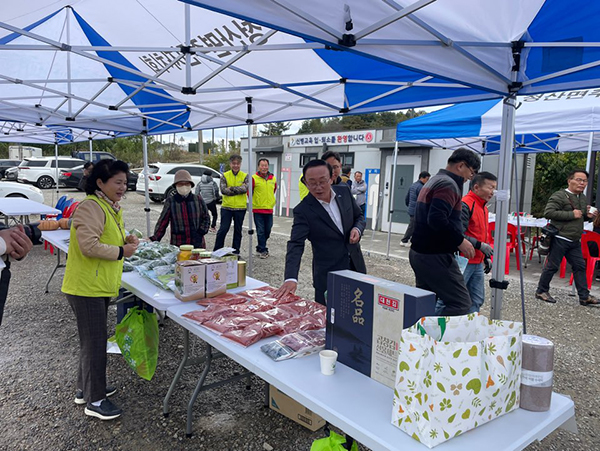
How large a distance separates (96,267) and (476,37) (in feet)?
8.90

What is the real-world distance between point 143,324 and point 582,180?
17.0 feet

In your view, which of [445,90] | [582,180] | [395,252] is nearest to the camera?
[445,90]

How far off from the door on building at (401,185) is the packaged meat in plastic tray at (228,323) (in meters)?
9.52

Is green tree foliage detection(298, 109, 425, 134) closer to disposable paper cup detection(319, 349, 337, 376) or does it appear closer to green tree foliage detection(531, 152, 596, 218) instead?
green tree foliage detection(531, 152, 596, 218)

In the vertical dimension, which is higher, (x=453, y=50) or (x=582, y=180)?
(x=453, y=50)

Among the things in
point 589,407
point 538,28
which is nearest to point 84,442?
point 589,407

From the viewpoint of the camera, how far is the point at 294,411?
2.56 meters

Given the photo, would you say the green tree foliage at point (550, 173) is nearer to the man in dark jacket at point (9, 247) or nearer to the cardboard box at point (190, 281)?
the cardboard box at point (190, 281)

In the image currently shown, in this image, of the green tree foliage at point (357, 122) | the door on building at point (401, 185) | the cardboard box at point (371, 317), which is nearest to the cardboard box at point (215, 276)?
the cardboard box at point (371, 317)

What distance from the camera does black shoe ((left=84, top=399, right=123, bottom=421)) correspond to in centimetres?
260

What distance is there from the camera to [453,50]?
7.97 ft

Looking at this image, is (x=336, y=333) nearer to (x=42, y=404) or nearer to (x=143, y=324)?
(x=143, y=324)

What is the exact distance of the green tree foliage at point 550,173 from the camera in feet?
43.3

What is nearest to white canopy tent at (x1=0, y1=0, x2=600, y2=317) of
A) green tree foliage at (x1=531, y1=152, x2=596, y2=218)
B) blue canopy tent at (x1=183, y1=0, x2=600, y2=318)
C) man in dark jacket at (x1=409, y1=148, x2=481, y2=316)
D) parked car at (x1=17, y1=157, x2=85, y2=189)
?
blue canopy tent at (x1=183, y1=0, x2=600, y2=318)
